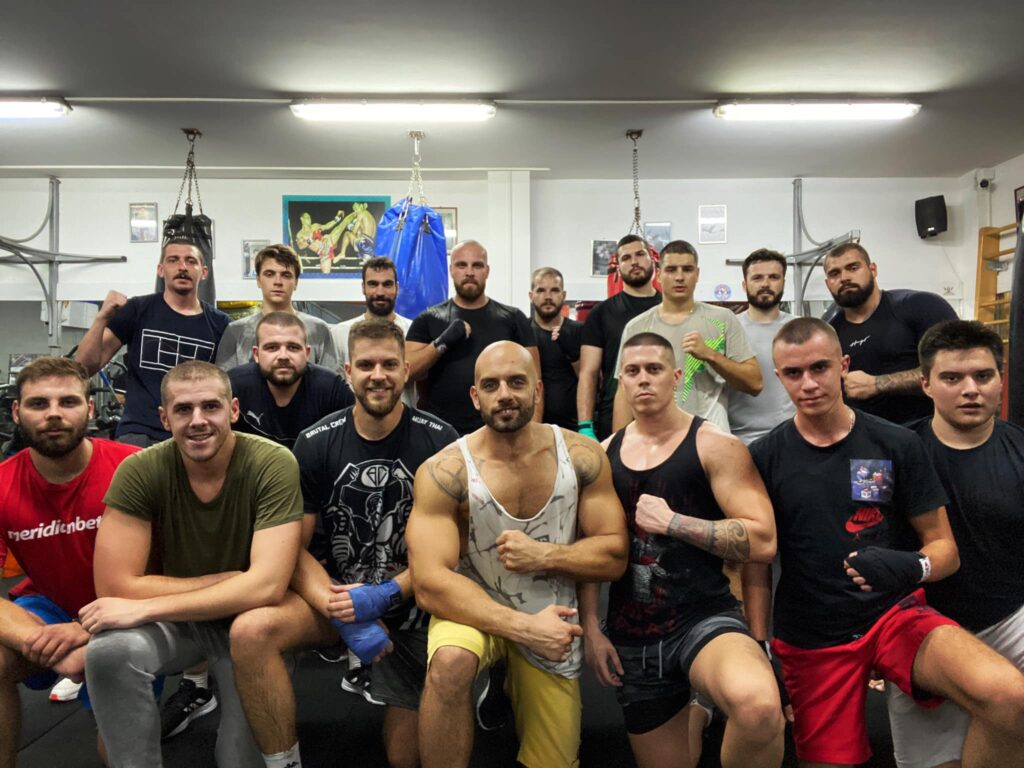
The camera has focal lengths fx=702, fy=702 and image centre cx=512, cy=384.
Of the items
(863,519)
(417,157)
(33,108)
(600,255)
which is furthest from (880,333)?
(33,108)

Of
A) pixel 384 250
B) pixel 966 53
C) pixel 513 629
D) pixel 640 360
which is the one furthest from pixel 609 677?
pixel 966 53

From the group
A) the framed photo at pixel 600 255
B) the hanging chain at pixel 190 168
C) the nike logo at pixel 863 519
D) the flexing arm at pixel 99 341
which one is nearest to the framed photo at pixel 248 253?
the hanging chain at pixel 190 168

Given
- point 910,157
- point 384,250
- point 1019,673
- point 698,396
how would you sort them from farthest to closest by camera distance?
point 910,157 < point 384,250 < point 698,396 < point 1019,673

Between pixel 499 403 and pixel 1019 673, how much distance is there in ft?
5.30

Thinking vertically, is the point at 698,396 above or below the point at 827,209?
below

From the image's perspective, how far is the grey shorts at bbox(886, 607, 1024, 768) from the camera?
2.07 metres

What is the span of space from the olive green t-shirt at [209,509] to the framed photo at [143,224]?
218 inches

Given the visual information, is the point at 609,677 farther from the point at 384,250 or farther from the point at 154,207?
the point at 154,207

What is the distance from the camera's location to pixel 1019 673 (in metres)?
1.87

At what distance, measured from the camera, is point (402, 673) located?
8.11ft

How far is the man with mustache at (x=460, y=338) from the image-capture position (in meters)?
3.50

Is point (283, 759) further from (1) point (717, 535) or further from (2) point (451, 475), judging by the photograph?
(1) point (717, 535)

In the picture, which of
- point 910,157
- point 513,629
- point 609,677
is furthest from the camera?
point 910,157

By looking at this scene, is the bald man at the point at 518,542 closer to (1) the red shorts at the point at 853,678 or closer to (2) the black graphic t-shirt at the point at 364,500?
(2) the black graphic t-shirt at the point at 364,500
